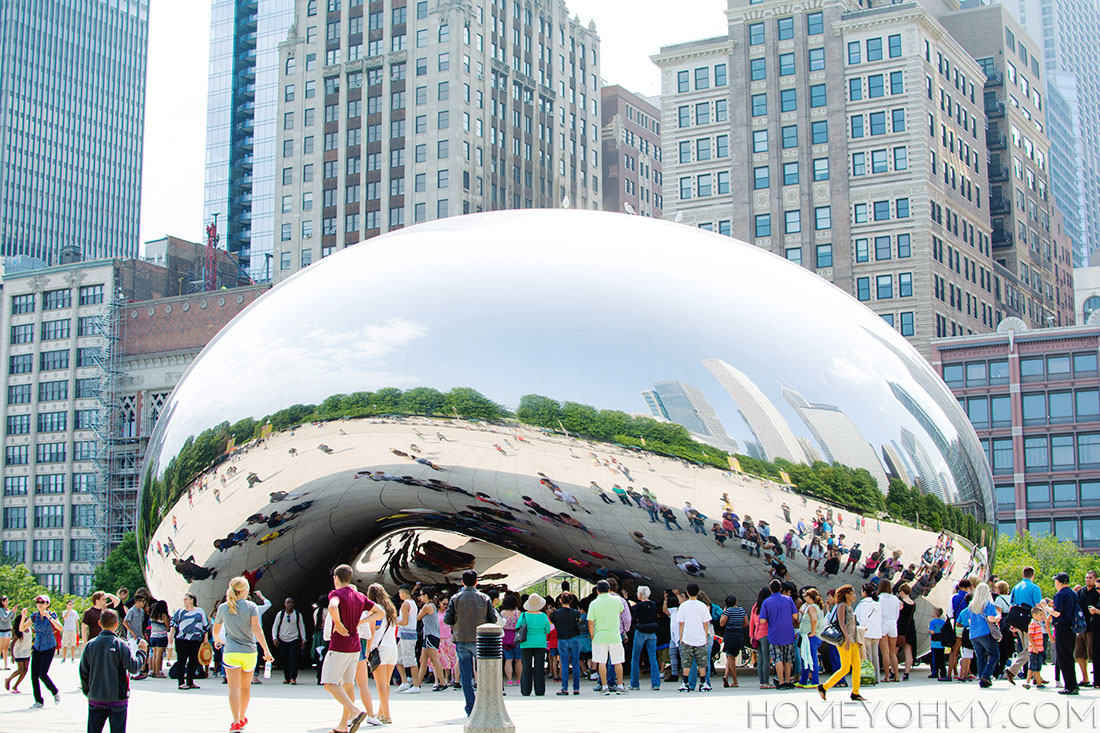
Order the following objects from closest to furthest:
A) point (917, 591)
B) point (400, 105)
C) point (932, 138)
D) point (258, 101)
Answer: point (917, 591) < point (932, 138) < point (400, 105) < point (258, 101)

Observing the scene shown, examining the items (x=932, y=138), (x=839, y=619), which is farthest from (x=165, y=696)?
(x=932, y=138)

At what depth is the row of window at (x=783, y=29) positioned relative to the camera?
8644cm

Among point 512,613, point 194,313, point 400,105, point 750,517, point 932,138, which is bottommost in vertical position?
point 512,613

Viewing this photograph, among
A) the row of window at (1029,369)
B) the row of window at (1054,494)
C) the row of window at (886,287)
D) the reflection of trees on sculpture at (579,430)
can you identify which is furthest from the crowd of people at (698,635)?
the row of window at (886,287)

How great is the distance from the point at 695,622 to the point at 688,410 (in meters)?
2.36

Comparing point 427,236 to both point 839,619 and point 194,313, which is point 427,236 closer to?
point 839,619

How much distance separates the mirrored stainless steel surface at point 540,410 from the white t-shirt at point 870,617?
82cm

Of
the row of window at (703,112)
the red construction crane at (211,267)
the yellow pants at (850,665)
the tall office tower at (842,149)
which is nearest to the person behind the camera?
the yellow pants at (850,665)

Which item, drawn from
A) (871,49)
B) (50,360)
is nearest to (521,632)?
(871,49)

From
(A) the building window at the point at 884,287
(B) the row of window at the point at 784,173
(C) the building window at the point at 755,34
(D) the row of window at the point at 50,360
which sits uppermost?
(C) the building window at the point at 755,34

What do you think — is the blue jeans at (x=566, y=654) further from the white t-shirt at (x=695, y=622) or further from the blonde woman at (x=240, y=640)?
the blonde woman at (x=240, y=640)

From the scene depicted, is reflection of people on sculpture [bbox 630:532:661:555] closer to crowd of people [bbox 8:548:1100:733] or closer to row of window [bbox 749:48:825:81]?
crowd of people [bbox 8:548:1100:733]

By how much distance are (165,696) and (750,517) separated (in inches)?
272

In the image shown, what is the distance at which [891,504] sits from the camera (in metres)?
14.8
